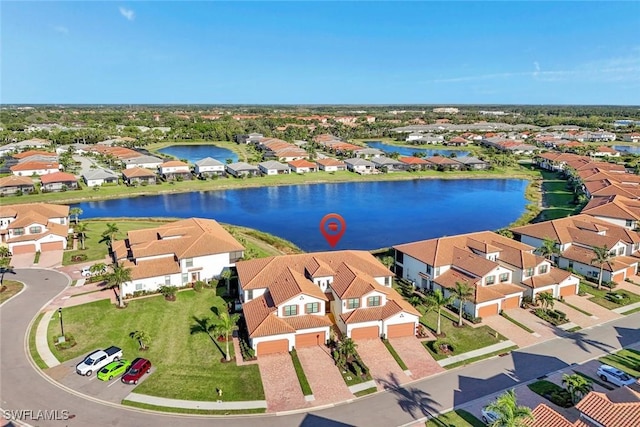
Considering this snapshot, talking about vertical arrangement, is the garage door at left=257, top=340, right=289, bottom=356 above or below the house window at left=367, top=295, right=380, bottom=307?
below

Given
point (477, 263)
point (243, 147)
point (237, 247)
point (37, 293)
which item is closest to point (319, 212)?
point (237, 247)

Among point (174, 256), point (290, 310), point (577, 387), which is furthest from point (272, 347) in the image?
point (577, 387)

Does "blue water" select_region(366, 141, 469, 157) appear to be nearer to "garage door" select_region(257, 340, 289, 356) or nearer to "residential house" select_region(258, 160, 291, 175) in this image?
"residential house" select_region(258, 160, 291, 175)

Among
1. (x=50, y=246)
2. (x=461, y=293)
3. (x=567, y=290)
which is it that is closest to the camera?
(x=461, y=293)

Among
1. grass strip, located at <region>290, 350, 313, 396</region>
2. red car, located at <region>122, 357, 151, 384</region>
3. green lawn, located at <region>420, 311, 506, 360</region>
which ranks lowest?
green lawn, located at <region>420, 311, 506, 360</region>

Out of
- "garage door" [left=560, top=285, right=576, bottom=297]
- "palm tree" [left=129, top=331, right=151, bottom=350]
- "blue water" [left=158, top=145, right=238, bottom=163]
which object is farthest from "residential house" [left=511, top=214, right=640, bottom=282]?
"blue water" [left=158, top=145, right=238, bottom=163]

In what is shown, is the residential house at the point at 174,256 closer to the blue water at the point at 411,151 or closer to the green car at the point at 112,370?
the green car at the point at 112,370

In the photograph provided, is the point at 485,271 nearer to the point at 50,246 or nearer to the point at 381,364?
the point at 381,364
